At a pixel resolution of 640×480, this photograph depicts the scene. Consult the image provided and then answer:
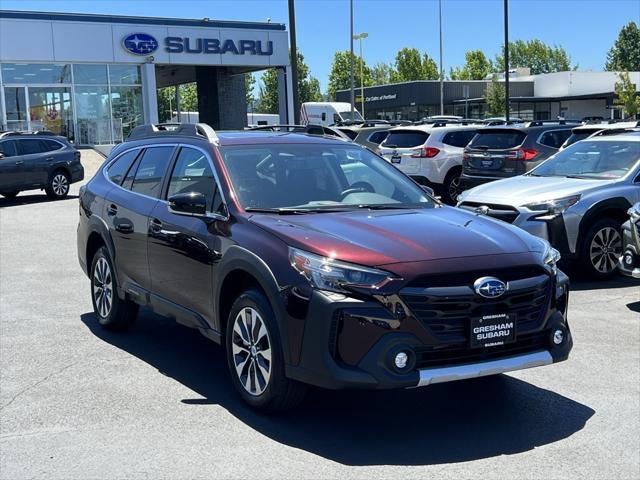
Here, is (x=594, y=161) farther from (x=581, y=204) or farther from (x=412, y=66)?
(x=412, y=66)

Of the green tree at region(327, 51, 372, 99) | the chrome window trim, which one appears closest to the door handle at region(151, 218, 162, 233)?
the chrome window trim

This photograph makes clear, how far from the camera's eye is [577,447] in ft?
14.6

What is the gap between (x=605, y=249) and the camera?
9.28 m

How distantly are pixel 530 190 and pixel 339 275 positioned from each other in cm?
570

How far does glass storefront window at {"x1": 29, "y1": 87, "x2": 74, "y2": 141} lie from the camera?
1316 inches

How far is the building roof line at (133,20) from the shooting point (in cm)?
3234

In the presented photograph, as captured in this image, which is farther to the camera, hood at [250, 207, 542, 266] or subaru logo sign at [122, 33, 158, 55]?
subaru logo sign at [122, 33, 158, 55]

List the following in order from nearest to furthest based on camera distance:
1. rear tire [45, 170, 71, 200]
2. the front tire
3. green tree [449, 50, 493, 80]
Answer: the front tire, rear tire [45, 170, 71, 200], green tree [449, 50, 493, 80]

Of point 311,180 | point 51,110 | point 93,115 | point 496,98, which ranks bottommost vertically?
point 311,180

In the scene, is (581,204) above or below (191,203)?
below

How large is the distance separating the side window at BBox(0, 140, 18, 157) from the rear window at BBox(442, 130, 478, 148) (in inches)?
431

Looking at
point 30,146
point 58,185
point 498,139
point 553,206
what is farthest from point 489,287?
point 30,146

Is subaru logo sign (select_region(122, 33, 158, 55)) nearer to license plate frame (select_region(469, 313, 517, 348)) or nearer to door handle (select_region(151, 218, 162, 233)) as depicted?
door handle (select_region(151, 218, 162, 233))

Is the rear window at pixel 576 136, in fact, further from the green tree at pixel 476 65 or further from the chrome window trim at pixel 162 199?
the green tree at pixel 476 65
